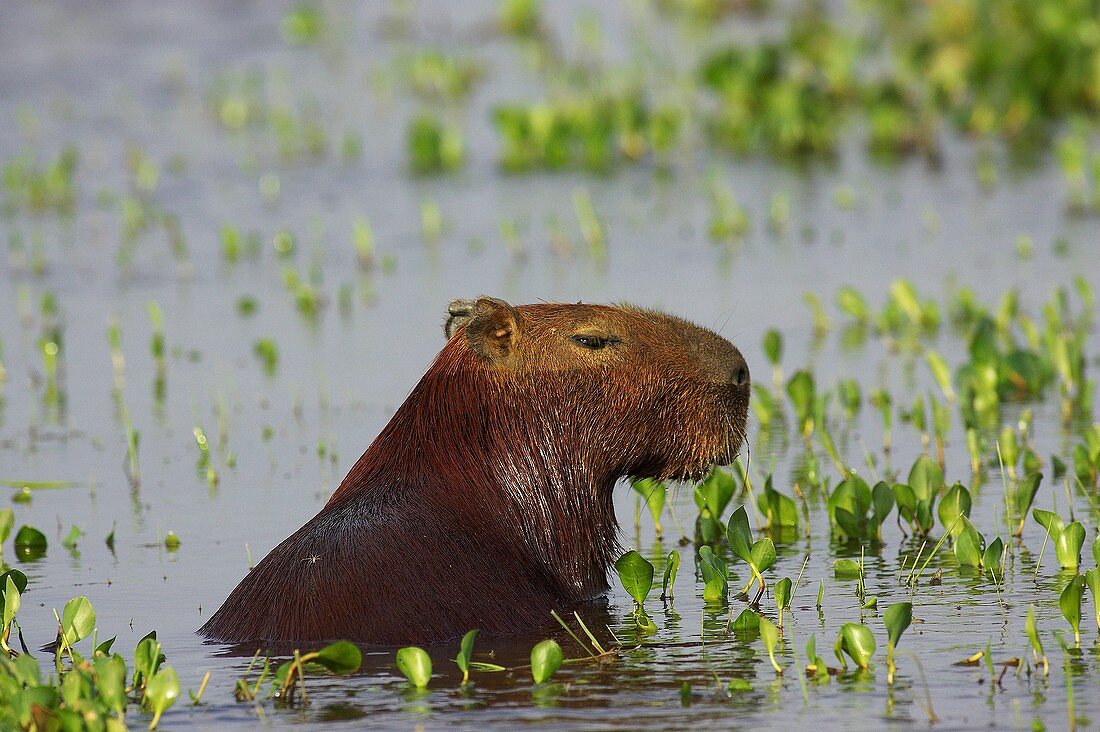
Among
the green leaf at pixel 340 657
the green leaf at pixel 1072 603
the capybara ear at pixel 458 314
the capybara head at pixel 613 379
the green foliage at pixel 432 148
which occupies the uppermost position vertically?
the green foliage at pixel 432 148

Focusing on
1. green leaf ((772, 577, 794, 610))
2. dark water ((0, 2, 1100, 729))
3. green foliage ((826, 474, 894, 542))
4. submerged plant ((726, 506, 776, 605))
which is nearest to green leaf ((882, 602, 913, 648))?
dark water ((0, 2, 1100, 729))

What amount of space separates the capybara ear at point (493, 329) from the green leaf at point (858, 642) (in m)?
1.53

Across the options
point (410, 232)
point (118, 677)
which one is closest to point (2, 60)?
point (410, 232)

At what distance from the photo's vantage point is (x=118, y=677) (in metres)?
4.59

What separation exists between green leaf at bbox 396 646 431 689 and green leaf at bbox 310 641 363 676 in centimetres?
11

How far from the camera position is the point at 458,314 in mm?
6109

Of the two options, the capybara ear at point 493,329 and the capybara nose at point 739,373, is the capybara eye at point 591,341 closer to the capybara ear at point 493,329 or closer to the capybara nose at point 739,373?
the capybara ear at point 493,329

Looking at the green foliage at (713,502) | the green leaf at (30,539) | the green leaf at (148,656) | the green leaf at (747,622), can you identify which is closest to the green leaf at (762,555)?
the green leaf at (747,622)

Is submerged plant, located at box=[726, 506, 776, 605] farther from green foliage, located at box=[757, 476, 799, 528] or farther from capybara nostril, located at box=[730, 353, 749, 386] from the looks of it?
green foliage, located at box=[757, 476, 799, 528]

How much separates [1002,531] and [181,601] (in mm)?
2760

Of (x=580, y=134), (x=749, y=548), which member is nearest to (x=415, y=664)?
(x=749, y=548)

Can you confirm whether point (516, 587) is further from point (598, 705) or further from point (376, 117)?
point (376, 117)

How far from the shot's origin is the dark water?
16.5ft

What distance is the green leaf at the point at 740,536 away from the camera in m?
5.71
